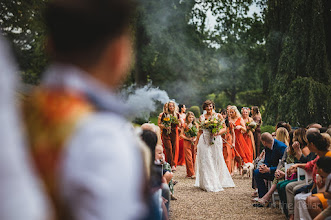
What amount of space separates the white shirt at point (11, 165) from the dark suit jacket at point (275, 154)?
7.64m

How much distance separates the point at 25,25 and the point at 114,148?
22.5 meters

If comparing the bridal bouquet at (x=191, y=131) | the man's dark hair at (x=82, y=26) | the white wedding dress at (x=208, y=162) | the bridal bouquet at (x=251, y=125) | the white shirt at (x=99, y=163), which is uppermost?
the man's dark hair at (x=82, y=26)

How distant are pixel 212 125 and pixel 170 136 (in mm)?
3786

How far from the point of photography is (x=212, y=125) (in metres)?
10.5

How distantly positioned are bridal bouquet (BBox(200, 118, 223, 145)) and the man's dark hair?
9.65 metres

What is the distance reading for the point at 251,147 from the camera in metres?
13.4

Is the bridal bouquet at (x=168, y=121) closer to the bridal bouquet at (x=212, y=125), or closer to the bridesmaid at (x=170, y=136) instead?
the bridesmaid at (x=170, y=136)

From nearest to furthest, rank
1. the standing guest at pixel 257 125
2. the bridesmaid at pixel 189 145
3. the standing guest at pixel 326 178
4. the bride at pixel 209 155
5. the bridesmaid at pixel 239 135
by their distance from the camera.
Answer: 1. the standing guest at pixel 326 178
2. the bride at pixel 209 155
3. the bridesmaid at pixel 189 145
4. the bridesmaid at pixel 239 135
5. the standing guest at pixel 257 125

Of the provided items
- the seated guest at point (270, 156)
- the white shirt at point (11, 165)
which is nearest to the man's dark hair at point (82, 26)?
the white shirt at point (11, 165)


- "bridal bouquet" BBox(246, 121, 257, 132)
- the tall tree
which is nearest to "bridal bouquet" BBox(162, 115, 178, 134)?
"bridal bouquet" BBox(246, 121, 257, 132)

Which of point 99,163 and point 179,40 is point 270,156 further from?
point 179,40

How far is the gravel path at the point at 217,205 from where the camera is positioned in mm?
7916

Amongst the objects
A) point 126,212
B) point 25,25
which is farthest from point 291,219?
point 25,25

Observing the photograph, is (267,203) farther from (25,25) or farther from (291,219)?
(25,25)
